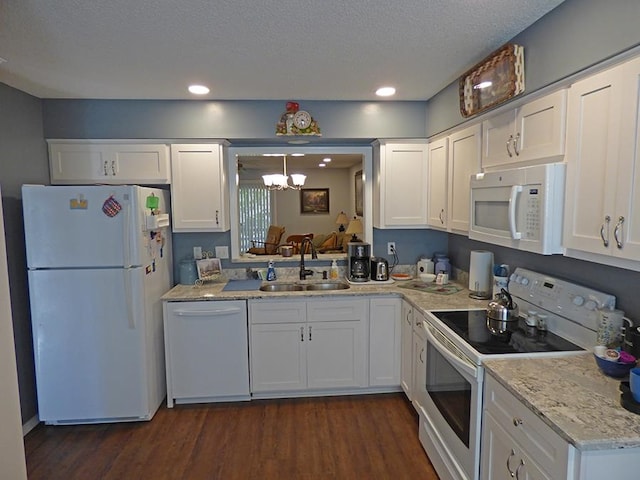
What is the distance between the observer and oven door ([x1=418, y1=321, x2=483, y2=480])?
1.79 metres

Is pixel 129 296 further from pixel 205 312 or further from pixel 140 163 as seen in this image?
pixel 140 163

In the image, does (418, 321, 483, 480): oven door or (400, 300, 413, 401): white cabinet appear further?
(400, 300, 413, 401): white cabinet

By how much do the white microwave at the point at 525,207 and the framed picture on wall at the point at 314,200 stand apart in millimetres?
1867

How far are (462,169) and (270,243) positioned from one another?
6.40 ft

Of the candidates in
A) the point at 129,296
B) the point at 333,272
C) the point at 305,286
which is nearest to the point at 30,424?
the point at 129,296

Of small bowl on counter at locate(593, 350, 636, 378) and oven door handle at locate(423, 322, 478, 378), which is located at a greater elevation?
small bowl on counter at locate(593, 350, 636, 378)

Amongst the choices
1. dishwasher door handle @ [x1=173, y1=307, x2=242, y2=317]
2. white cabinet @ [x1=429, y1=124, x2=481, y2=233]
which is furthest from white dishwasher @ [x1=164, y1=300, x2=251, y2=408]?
white cabinet @ [x1=429, y1=124, x2=481, y2=233]

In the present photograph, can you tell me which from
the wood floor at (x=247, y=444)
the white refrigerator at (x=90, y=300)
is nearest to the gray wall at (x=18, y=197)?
the white refrigerator at (x=90, y=300)

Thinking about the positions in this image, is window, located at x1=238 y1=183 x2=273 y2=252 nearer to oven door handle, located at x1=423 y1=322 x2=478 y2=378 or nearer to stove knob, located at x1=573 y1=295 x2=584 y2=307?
oven door handle, located at x1=423 y1=322 x2=478 y2=378

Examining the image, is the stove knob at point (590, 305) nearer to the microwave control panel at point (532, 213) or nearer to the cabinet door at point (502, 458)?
the microwave control panel at point (532, 213)

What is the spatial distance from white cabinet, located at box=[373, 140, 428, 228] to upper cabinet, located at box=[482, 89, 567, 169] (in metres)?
0.94

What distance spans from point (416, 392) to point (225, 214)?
Result: 2061 millimetres

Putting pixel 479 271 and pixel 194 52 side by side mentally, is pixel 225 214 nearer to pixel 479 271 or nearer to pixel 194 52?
pixel 194 52

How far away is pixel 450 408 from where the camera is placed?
6.86ft
